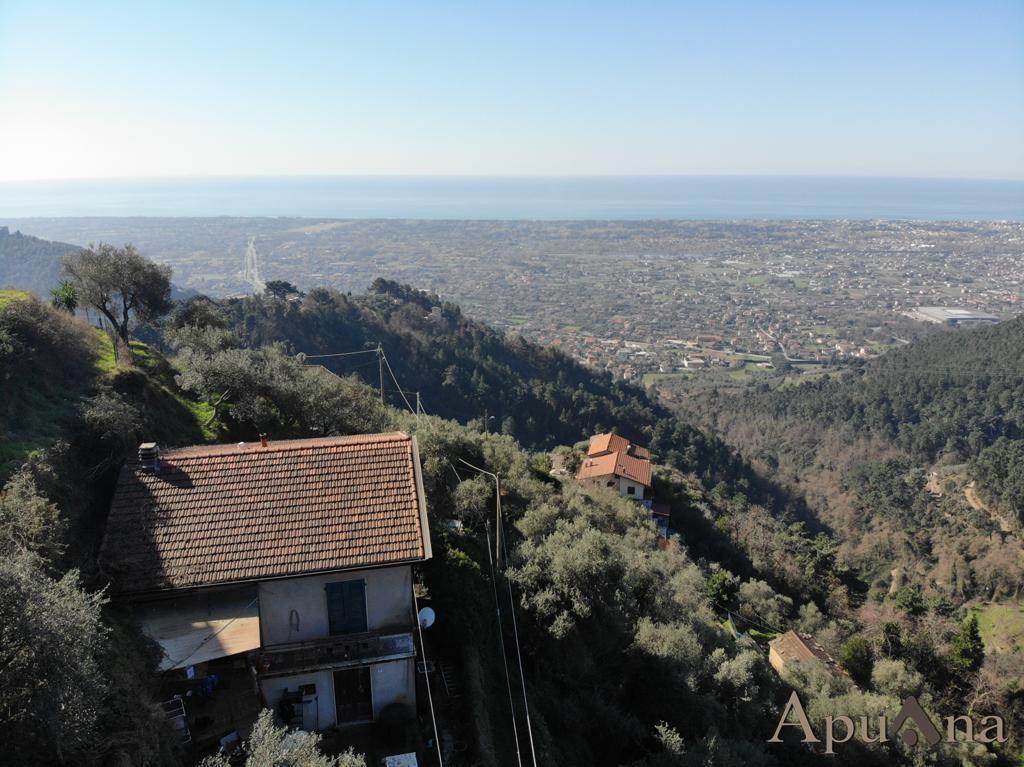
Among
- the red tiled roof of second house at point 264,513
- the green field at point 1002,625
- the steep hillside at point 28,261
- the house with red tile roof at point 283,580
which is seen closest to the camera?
the house with red tile roof at point 283,580

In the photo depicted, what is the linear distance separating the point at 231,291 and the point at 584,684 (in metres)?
96.4

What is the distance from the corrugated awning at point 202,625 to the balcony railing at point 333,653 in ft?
1.18

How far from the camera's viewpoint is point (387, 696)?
9430 mm

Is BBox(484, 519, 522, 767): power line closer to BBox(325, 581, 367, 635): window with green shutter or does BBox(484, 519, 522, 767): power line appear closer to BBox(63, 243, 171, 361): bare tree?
BBox(325, 581, 367, 635): window with green shutter

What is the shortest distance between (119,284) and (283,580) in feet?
48.6

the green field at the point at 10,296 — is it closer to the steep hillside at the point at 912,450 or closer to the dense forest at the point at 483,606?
the dense forest at the point at 483,606

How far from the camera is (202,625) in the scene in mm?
9336

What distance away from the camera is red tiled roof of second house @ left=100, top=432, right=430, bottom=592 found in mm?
9172

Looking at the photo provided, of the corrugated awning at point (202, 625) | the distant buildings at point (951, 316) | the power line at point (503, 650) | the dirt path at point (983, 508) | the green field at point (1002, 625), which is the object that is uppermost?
the corrugated awning at point (202, 625)

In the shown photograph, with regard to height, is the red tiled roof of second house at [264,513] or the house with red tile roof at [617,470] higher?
the red tiled roof of second house at [264,513]

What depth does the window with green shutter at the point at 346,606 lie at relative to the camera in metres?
9.36

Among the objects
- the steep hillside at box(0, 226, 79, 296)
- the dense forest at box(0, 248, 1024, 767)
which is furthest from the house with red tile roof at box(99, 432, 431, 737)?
the steep hillside at box(0, 226, 79, 296)

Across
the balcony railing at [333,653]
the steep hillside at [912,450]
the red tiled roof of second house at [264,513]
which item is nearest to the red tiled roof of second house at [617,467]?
the steep hillside at [912,450]

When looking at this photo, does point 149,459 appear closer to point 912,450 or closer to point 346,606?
point 346,606
